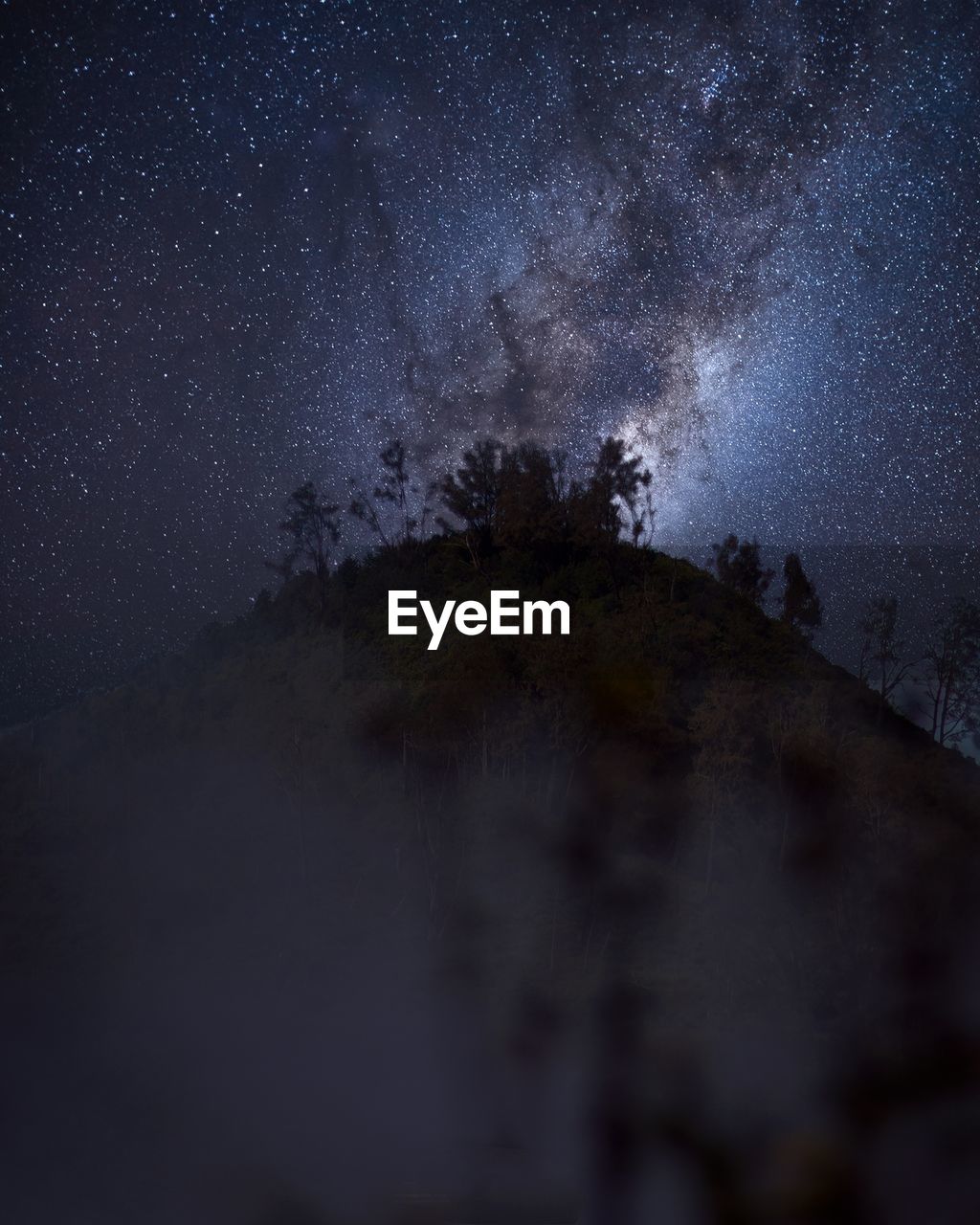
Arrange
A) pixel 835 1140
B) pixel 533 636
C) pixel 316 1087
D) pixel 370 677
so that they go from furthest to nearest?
1. pixel 370 677
2. pixel 533 636
3. pixel 316 1087
4. pixel 835 1140

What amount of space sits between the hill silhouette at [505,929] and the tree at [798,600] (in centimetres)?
138

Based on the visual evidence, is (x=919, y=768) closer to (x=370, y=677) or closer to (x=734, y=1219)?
(x=734, y=1219)

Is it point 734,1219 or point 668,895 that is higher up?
point 668,895

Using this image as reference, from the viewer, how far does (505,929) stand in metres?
18.3

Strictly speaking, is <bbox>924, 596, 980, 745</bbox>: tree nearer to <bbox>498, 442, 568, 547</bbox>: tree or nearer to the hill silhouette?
the hill silhouette

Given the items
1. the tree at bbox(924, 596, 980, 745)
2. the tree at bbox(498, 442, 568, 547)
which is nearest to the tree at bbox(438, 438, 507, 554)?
the tree at bbox(498, 442, 568, 547)

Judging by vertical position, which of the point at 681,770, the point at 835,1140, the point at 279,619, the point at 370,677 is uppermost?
the point at 279,619

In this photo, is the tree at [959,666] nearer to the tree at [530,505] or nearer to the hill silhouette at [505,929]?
the hill silhouette at [505,929]

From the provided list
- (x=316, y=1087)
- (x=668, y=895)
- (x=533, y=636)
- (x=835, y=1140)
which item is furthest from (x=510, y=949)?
(x=533, y=636)

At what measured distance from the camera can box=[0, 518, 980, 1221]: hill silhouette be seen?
37.4 feet

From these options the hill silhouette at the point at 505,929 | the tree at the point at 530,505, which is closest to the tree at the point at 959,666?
the hill silhouette at the point at 505,929

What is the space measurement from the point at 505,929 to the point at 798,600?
18439 mm

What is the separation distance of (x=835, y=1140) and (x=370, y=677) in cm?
1795

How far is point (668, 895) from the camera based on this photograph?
1878cm
